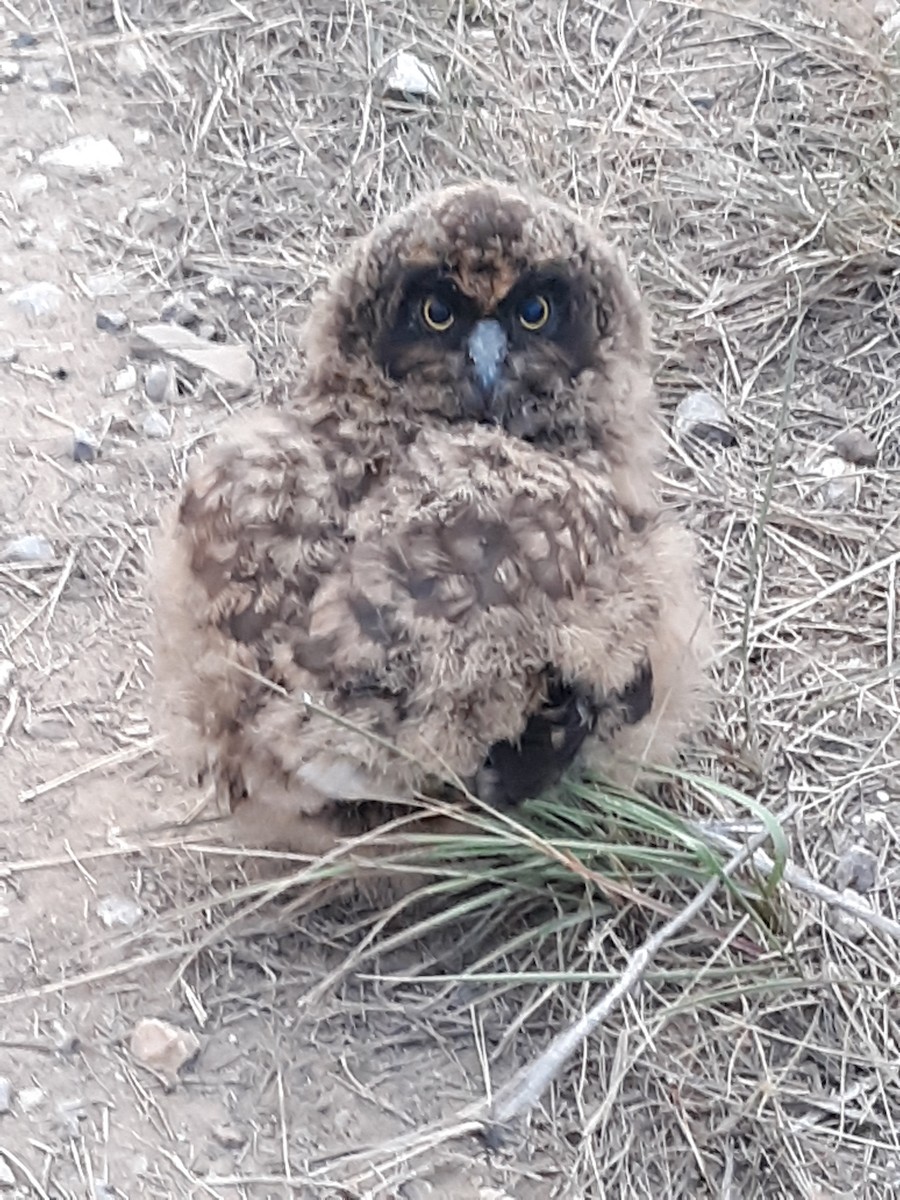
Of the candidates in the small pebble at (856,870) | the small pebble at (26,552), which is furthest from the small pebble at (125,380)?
the small pebble at (856,870)

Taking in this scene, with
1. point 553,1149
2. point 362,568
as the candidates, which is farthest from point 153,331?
point 553,1149

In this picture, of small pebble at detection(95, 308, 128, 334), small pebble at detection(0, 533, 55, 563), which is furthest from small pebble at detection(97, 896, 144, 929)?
small pebble at detection(95, 308, 128, 334)

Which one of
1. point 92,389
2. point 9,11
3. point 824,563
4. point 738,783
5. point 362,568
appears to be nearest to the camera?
point 362,568

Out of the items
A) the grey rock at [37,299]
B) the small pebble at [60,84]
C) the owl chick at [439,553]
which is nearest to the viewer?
the owl chick at [439,553]

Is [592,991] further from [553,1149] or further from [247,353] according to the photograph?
[247,353]

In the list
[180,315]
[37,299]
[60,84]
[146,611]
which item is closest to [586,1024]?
[146,611]

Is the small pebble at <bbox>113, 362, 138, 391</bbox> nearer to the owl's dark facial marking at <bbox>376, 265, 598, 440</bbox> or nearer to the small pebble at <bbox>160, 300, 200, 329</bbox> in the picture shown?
the small pebble at <bbox>160, 300, 200, 329</bbox>

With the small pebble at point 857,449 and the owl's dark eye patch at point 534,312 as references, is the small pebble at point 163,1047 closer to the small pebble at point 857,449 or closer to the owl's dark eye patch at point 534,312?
the owl's dark eye patch at point 534,312
